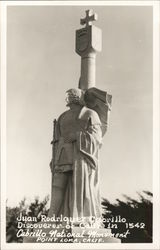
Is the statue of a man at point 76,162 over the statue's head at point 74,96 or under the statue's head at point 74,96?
under

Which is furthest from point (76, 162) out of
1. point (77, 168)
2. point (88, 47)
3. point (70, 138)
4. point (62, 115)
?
point (88, 47)

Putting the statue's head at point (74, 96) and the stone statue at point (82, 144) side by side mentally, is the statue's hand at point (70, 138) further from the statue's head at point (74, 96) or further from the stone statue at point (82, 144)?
the statue's head at point (74, 96)

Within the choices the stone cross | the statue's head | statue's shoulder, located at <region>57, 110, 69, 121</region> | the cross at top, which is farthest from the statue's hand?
the cross at top

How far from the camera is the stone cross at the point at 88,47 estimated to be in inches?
672

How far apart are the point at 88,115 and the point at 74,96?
679 millimetres

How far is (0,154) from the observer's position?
15750mm

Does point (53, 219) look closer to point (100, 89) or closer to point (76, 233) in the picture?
point (76, 233)

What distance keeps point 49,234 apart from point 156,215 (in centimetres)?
263

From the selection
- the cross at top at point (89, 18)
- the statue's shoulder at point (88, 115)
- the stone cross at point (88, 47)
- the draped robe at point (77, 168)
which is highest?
the cross at top at point (89, 18)

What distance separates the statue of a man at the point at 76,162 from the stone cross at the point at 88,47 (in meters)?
0.50

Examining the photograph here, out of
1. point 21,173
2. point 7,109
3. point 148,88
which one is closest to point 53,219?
point 21,173

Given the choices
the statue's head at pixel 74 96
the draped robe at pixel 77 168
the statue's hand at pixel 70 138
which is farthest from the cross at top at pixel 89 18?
the statue's hand at pixel 70 138

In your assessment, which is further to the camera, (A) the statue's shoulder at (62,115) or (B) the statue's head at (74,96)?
(A) the statue's shoulder at (62,115)

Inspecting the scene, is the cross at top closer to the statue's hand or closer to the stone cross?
the stone cross
